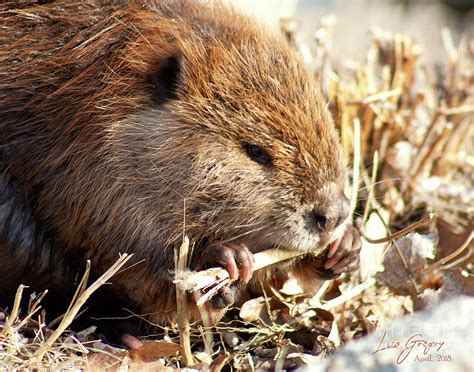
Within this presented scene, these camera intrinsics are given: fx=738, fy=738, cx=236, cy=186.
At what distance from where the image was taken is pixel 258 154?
3.57 metres

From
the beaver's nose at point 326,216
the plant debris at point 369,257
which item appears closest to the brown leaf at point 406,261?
the plant debris at point 369,257

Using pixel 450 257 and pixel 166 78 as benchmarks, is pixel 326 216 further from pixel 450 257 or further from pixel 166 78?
pixel 450 257

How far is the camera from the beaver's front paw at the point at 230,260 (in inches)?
136

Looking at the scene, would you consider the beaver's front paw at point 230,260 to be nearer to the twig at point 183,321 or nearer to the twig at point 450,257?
the twig at point 183,321

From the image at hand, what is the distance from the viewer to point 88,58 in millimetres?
3785

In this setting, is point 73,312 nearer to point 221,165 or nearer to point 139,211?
point 139,211

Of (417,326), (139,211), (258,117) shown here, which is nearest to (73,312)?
(139,211)

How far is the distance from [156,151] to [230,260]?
0.65m

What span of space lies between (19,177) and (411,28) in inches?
293

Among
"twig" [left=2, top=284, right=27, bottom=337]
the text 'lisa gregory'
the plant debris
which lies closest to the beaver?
the plant debris

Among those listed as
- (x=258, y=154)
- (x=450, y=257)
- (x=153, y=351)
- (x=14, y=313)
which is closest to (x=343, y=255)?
(x=450, y=257)

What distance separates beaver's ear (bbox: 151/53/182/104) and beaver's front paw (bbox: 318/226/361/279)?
1170 millimetres

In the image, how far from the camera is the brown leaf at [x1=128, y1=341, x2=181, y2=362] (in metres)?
3.63

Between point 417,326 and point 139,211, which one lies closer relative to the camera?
point 417,326
